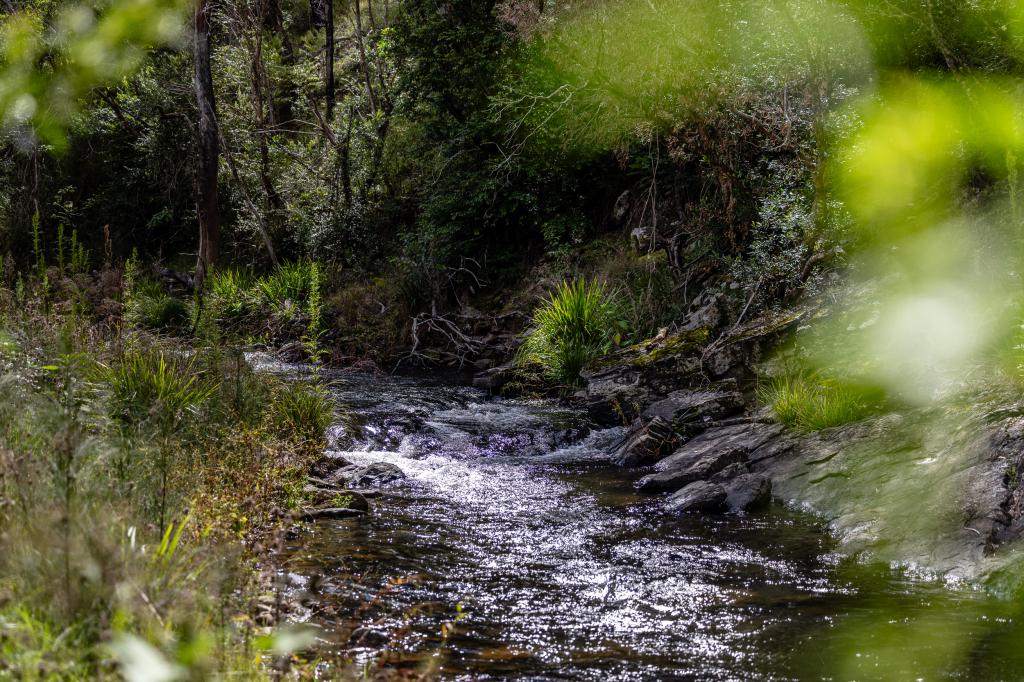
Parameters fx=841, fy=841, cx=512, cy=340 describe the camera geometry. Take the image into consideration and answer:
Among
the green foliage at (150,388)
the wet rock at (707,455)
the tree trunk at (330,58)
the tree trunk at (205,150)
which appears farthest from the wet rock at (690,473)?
the tree trunk at (330,58)

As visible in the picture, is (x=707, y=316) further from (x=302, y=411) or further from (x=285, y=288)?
(x=285, y=288)

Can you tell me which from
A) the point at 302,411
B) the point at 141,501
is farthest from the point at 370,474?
the point at 141,501

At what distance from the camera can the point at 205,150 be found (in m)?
18.8

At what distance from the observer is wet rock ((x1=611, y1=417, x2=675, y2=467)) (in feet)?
29.0

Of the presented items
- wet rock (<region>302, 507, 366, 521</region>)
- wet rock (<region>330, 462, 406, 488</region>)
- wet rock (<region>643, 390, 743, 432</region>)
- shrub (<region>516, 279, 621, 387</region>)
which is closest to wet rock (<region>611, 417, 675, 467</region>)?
wet rock (<region>643, 390, 743, 432</region>)

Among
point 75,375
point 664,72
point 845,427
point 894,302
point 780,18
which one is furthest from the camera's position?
point 664,72

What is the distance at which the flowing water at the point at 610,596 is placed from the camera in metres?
3.97

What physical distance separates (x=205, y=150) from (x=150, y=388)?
13.6 m

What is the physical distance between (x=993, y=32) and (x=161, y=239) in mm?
21968

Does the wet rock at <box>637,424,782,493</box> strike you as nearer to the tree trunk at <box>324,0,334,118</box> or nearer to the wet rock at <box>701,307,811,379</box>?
the wet rock at <box>701,307,811,379</box>

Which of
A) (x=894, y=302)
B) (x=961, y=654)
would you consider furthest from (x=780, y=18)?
(x=961, y=654)

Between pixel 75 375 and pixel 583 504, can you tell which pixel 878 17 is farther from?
pixel 75 375

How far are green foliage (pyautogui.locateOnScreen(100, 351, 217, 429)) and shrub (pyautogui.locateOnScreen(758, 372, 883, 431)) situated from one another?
5362 mm

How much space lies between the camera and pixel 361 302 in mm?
17875
